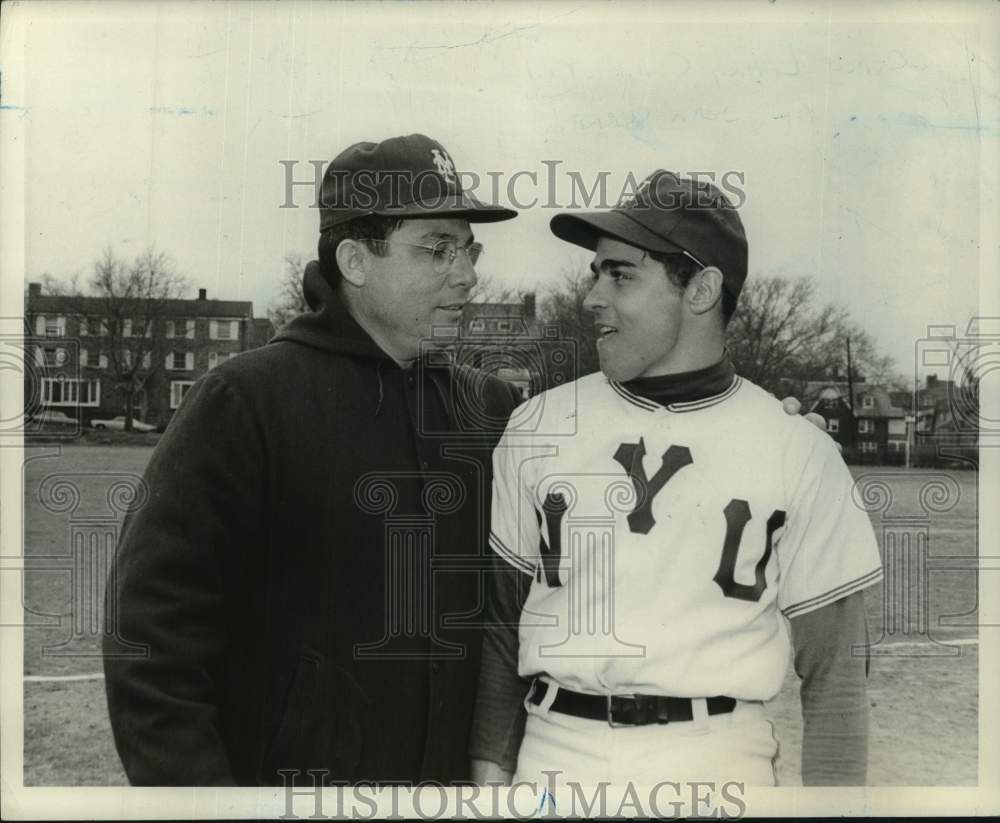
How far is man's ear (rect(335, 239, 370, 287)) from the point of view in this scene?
2039 millimetres

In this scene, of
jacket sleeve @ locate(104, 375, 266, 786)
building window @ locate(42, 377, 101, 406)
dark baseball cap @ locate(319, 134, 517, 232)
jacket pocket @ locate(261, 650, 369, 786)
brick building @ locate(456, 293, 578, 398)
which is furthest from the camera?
building window @ locate(42, 377, 101, 406)

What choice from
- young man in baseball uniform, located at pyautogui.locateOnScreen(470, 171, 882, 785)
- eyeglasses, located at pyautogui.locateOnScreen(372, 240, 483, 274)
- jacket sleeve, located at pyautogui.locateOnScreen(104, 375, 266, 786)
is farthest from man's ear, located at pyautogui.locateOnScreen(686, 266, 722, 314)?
jacket sleeve, located at pyautogui.locateOnScreen(104, 375, 266, 786)

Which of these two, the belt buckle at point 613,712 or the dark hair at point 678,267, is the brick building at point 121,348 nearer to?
the dark hair at point 678,267

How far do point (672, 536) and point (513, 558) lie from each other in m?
0.35

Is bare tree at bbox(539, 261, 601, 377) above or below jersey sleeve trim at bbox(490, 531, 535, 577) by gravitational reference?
above

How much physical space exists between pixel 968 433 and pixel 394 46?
68.2 inches

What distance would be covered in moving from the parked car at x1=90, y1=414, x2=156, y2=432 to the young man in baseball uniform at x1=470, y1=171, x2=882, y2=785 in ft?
2.82

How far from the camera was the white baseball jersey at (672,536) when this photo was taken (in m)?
1.87

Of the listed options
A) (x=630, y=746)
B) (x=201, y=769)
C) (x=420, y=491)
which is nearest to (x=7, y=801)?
(x=201, y=769)

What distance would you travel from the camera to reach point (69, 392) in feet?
7.36

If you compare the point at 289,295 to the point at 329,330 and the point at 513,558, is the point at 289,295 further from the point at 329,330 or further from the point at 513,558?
the point at 513,558

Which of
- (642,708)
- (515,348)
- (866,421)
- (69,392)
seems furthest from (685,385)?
(69,392)

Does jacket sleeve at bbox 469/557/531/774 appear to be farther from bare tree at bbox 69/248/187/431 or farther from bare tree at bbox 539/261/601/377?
bare tree at bbox 69/248/187/431

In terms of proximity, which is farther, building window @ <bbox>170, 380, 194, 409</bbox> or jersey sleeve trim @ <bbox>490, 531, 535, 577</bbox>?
building window @ <bbox>170, 380, 194, 409</bbox>
